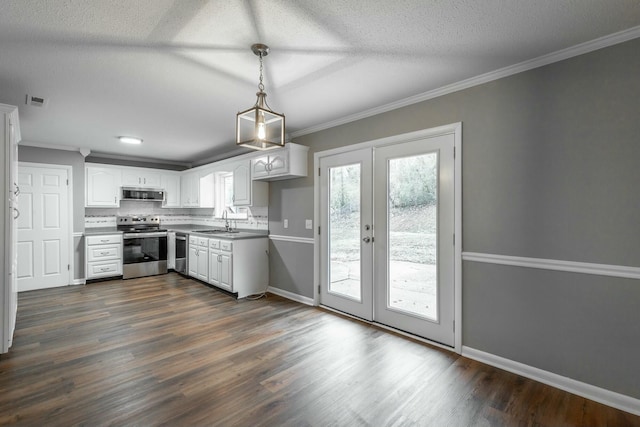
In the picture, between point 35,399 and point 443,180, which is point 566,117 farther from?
point 35,399

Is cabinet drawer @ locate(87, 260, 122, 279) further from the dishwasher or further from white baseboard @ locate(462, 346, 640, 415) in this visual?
white baseboard @ locate(462, 346, 640, 415)

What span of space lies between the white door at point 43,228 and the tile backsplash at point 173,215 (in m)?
0.73

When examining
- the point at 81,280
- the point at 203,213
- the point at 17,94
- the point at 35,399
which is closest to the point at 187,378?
the point at 35,399

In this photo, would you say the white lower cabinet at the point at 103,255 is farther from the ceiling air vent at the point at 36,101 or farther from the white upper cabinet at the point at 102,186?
the ceiling air vent at the point at 36,101

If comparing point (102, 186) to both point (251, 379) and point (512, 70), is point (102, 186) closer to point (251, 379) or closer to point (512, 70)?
point (251, 379)

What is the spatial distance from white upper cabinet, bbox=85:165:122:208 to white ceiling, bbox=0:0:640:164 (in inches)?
95.0

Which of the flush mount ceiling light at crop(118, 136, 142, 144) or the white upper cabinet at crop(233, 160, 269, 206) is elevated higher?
the flush mount ceiling light at crop(118, 136, 142, 144)

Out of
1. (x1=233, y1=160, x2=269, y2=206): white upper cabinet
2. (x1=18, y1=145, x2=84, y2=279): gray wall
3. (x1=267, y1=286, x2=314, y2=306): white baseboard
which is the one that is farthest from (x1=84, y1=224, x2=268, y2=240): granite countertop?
(x1=267, y1=286, x2=314, y2=306): white baseboard

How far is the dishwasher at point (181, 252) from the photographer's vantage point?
19.4 ft

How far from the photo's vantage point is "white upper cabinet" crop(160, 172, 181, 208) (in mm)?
6629

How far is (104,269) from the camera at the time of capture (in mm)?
5559

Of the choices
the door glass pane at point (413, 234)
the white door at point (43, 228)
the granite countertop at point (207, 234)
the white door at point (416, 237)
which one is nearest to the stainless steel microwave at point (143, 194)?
the granite countertop at point (207, 234)

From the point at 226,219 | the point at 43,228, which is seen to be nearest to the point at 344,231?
the point at 226,219

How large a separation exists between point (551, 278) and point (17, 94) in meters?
5.01
